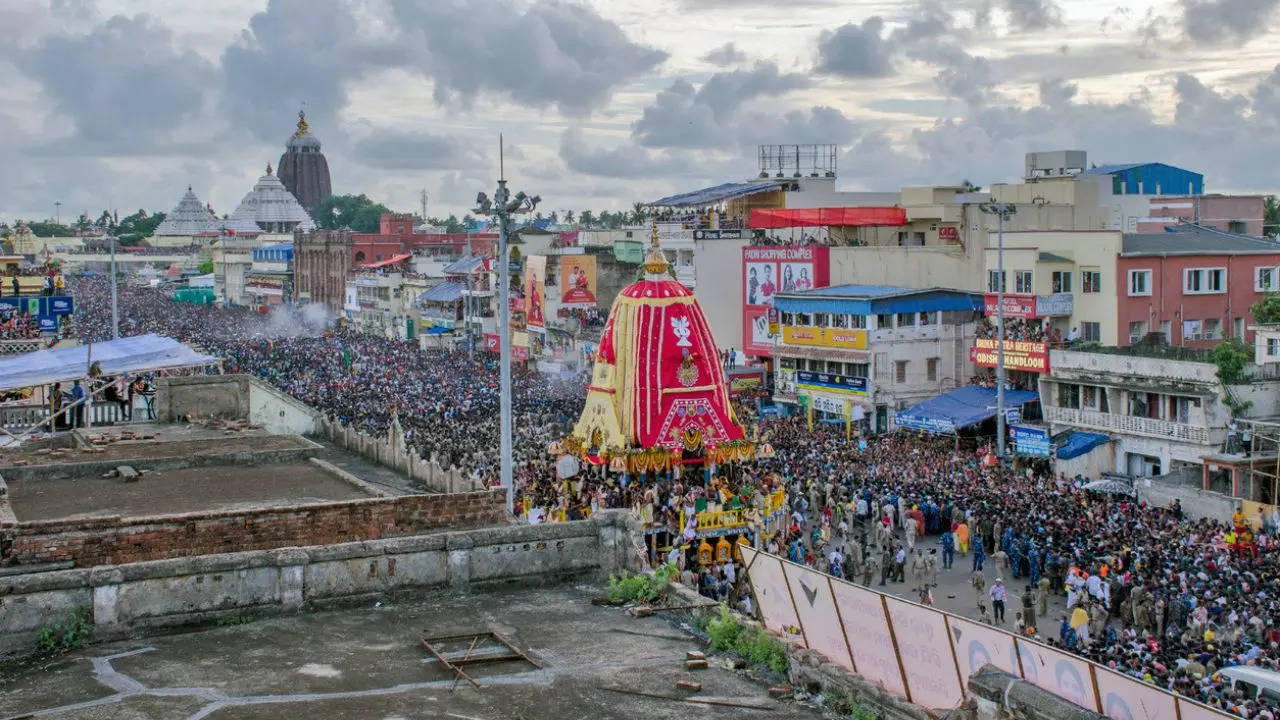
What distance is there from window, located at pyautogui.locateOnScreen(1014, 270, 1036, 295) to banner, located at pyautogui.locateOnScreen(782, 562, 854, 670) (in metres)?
32.9

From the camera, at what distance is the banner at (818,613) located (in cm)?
1195

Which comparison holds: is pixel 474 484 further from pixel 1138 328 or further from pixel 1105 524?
pixel 1138 328

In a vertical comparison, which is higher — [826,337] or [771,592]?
[826,337]

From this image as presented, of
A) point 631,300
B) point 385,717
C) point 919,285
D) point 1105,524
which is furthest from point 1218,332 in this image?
point 385,717

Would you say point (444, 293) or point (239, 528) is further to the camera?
point (444, 293)

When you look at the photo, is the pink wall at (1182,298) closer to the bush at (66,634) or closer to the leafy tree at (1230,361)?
the leafy tree at (1230,361)

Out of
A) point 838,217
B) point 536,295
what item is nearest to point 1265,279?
point 838,217

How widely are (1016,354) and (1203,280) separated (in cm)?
683

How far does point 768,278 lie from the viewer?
53406mm

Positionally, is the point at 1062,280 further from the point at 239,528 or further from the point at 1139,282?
the point at 239,528

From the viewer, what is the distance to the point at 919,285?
162 feet

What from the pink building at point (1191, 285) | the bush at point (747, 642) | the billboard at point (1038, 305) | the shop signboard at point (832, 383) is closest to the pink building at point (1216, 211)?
the pink building at point (1191, 285)

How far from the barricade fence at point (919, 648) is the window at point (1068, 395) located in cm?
2737

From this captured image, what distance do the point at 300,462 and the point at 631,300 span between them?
10.1 meters
